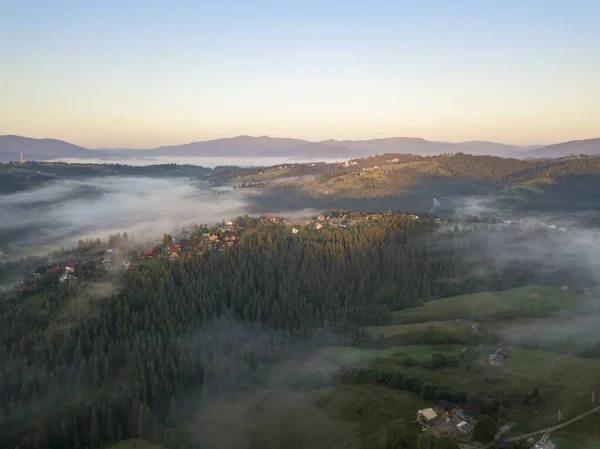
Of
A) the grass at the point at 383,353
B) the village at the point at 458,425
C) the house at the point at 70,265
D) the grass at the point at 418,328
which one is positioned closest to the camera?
the village at the point at 458,425

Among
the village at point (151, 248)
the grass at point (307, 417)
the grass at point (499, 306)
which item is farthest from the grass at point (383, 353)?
the village at point (151, 248)

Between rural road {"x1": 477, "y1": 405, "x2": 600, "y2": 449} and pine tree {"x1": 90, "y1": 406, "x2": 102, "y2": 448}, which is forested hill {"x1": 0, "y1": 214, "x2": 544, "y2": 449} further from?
rural road {"x1": 477, "y1": 405, "x2": 600, "y2": 449}

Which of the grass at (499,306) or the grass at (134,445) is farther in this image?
the grass at (499,306)

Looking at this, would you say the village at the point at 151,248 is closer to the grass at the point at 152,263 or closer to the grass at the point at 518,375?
the grass at the point at 152,263

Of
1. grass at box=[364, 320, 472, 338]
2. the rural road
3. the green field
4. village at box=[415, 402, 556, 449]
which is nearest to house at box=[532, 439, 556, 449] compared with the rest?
village at box=[415, 402, 556, 449]

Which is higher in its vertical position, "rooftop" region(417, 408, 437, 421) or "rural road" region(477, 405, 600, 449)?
"rural road" region(477, 405, 600, 449)

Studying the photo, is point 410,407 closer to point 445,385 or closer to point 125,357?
point 445,385
